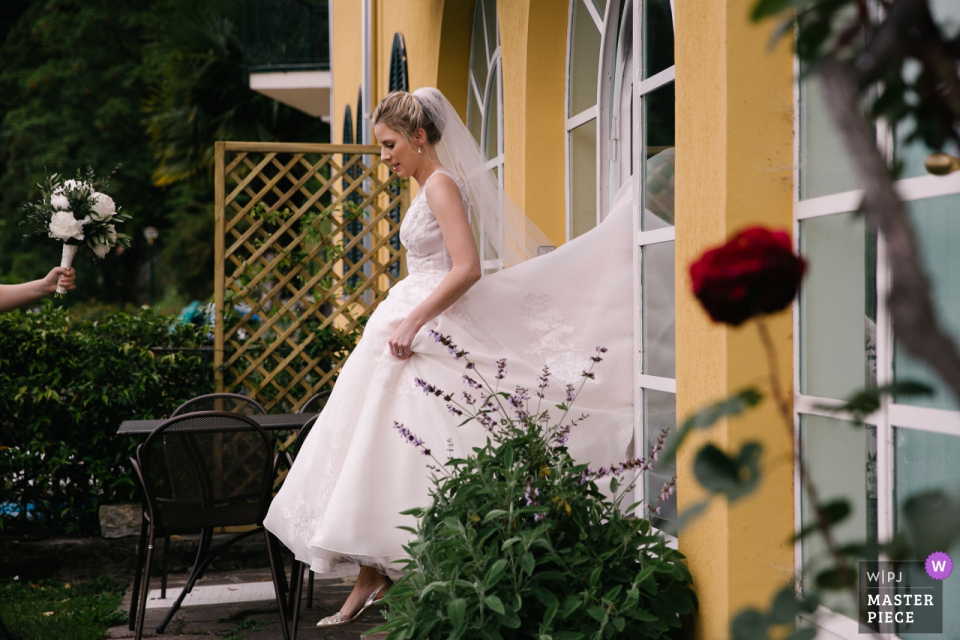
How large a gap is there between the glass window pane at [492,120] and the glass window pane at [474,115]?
0.17 metres

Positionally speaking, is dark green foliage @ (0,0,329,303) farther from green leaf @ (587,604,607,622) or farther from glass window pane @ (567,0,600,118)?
green leaf @ (587,604,607,622)

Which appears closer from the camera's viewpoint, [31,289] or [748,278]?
[748,278]

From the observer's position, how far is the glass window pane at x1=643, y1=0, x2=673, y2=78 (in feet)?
8.68

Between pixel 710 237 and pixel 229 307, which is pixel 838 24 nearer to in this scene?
pixel 710 237

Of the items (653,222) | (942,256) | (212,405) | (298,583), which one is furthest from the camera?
(212,405)

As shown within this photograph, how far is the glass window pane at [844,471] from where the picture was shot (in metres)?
1.74

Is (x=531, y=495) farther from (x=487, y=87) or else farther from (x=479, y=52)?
(x=479, y=52)

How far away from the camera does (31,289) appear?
3451 millimetres

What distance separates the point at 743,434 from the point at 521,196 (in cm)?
233

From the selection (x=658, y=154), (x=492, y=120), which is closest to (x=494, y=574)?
(x=658, y=154)

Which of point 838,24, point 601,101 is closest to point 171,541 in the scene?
point 601,101

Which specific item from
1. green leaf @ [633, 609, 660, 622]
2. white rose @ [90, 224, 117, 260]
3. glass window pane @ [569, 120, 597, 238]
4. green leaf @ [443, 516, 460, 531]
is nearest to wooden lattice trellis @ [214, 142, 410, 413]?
white rose @ [90, 224, 117, 260]

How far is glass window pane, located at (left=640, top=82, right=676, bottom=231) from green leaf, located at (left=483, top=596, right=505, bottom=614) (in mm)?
1220

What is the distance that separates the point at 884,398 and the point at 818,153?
58 centimetres
